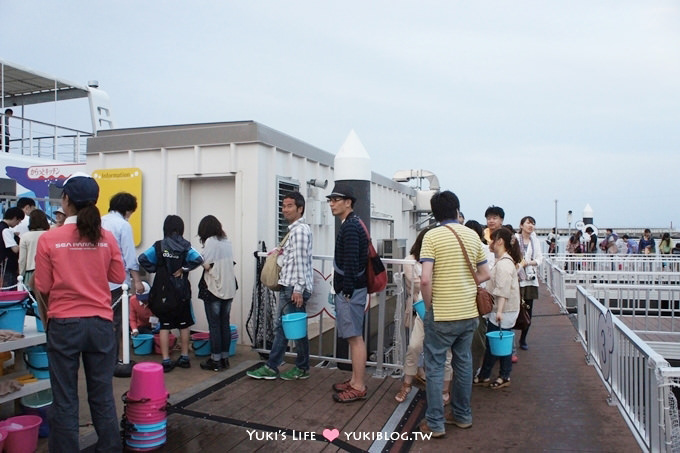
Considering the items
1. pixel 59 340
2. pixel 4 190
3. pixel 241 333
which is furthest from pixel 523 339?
pixel 4 190

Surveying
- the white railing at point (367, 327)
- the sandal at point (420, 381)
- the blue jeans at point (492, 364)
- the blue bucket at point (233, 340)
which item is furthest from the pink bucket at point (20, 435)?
the blue jeans at point (492, 364)

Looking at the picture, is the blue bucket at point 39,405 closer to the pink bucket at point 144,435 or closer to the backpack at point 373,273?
the pink bucket at point 144,435

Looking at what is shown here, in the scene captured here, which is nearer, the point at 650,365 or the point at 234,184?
the point at 650,365

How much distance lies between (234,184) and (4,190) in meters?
8.41

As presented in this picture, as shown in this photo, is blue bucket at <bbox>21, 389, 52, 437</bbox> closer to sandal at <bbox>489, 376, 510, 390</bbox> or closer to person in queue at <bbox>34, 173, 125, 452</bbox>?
person in queue at <bbox>34, 173, 125, 452</bbox>

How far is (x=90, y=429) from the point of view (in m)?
3.96

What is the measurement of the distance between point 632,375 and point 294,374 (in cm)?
322

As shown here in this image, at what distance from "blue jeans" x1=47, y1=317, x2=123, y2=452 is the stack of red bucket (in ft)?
1.29

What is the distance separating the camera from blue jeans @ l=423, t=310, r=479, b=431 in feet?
13.1

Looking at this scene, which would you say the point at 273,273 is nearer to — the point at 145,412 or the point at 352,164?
the point at 352,164

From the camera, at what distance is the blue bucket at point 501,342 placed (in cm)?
501

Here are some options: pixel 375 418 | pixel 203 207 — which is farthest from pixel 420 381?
pixel 203 207

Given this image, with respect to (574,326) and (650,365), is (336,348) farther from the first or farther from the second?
(574,326)

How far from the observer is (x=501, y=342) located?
500cm
